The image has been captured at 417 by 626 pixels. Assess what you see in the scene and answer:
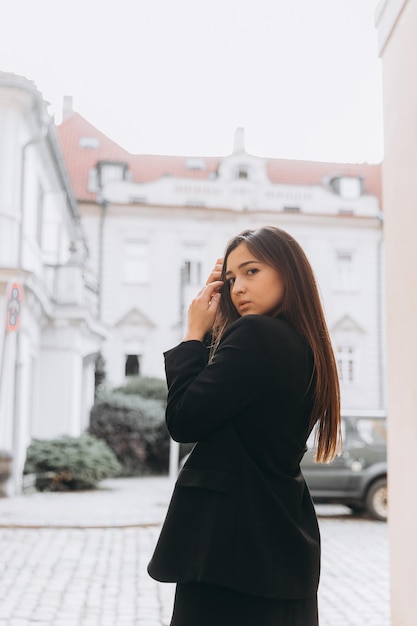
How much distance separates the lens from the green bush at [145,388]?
92.4 ft

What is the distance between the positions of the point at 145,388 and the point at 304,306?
26202 mm

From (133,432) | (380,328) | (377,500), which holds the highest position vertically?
(380,328)

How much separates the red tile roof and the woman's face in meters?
36.8

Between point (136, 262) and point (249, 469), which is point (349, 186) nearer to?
point (136, 262)

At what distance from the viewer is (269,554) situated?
214cm

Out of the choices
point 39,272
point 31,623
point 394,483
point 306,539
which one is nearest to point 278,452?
point 306,539

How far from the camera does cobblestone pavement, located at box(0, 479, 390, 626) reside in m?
6.15

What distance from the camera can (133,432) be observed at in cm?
2292

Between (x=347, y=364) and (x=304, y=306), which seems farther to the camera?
(x=347, y=364)

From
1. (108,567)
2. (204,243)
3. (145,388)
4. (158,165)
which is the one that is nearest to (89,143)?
(158,165)

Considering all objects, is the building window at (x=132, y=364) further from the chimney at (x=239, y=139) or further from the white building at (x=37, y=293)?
the chimney at (x=239, y=139)

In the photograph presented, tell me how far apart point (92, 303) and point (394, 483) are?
61.4 ft

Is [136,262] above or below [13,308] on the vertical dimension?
above

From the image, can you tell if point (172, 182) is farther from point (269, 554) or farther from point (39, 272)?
point (269, 554)
